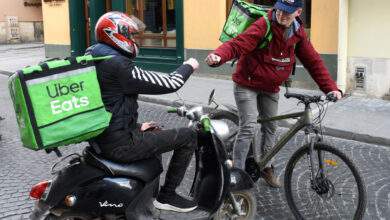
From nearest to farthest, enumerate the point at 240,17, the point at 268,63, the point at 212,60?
the point at 212,60 → the point at 268,63 → the point at 240,17

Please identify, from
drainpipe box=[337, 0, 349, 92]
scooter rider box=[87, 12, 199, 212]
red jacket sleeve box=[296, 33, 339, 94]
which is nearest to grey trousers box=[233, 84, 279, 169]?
red jacket sleeve box=[296, 33, 339, 94]

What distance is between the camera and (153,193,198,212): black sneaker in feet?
12.3

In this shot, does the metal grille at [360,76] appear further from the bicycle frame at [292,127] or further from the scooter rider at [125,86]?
the scooter rider at [125,86]

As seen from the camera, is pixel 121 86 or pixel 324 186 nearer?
pixel 121 86

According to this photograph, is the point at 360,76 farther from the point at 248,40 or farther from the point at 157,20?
the point at 248,40

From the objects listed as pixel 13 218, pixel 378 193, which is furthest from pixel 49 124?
pixel 378 193

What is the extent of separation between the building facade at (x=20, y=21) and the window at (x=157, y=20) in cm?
1428

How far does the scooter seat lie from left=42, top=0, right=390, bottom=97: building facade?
7.45 ft

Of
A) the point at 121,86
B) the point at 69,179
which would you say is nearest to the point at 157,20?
the point at 121,86

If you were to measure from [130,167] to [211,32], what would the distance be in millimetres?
8593

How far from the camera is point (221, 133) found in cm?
379

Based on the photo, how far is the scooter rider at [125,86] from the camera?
11.0ft

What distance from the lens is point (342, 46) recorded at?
930cm

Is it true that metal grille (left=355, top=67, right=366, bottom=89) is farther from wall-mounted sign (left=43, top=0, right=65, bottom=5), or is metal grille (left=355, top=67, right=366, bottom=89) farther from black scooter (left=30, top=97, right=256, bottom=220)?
wall-mounted sign (left=43, top=0, right=65, bottom=5)
